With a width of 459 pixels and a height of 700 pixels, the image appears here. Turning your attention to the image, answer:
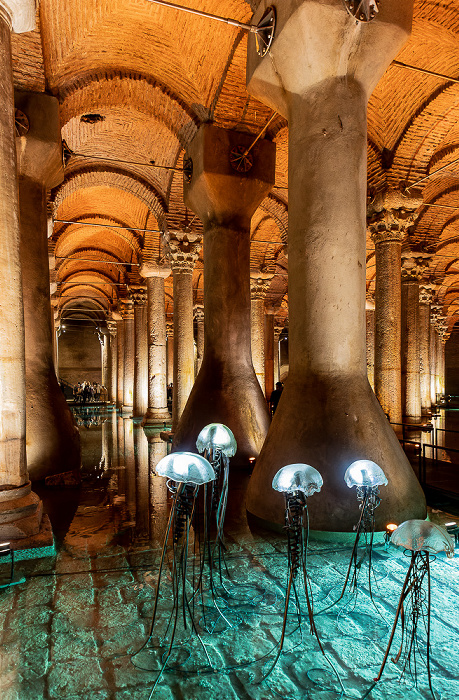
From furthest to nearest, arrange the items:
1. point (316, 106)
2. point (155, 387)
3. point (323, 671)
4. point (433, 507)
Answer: point (155, 387), point (433, 507), point (316, 106), point (323, 671)

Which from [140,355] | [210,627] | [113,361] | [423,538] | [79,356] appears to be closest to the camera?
[423,538]

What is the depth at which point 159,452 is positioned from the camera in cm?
884

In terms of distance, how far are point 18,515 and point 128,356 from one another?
52.6ft

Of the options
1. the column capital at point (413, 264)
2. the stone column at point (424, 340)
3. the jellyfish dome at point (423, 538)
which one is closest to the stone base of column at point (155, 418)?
the column capital at point (413, 264)

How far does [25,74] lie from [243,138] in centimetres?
329

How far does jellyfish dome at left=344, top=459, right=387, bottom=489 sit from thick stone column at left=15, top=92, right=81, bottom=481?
4460mm

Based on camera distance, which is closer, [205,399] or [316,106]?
[316,106]

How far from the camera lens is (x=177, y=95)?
8.11 m

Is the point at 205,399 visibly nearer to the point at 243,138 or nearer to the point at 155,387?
the point at 243,138

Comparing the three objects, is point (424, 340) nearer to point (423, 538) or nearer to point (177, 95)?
point (177, 95)

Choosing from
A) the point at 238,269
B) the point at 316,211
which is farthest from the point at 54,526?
the point at 238,269

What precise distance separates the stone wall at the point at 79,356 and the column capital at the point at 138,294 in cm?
1856

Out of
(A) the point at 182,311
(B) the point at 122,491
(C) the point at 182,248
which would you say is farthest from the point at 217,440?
(C) the point at 182,248

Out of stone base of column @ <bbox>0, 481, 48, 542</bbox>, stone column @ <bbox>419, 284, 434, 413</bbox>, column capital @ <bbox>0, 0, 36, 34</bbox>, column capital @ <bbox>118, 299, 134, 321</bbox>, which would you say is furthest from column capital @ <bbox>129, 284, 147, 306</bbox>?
stone base of column @ <bbox>0, 481, 48, 542</bbox>
